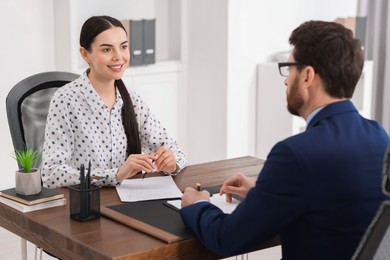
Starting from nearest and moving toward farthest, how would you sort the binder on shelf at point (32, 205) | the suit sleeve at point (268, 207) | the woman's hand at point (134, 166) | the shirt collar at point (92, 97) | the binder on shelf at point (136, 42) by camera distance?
the suit sleeve at point (268, 207) < the binder on shelf at point (32, 205) < the woman's hand at point (134, 166) < the shirt collar at point (92, 97) < the binder on shelf at point (136, 42)

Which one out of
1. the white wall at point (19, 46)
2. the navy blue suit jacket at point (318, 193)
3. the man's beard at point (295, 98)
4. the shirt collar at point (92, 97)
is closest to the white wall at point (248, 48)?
the white wall at point (19, 46)

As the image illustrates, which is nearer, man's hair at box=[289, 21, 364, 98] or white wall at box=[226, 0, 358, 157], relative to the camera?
man's hair at box=[289, 21, 364, 98]

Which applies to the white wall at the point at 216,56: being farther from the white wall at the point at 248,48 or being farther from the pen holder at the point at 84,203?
the pen holder at the point at 84,203

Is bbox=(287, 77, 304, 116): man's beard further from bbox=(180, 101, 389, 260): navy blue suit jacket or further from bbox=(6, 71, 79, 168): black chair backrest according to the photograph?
bbox=(6, 71, 79, 168): black chair backrest

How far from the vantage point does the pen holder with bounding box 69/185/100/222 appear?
7.34ft

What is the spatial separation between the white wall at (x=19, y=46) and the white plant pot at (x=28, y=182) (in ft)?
7.88

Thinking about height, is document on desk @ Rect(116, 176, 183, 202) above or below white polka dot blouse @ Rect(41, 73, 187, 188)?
below

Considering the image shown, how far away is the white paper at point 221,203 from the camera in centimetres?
233

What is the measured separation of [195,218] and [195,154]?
136 inches

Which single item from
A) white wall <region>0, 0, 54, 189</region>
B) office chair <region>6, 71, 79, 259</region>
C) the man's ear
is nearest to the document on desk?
office chair <region>6, 71, 79, 259</region>

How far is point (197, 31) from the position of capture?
17.5ft

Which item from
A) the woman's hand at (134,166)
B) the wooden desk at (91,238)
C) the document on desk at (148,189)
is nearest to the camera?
the wooden desk at (91,238)

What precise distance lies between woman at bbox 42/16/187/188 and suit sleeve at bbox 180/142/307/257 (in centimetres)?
80

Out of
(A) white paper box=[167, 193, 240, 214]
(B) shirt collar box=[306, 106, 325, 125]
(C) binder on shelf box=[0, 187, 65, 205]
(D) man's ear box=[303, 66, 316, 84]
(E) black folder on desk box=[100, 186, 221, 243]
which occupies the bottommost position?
(E) black folder on desk box=[100, 186, 221, 243]
